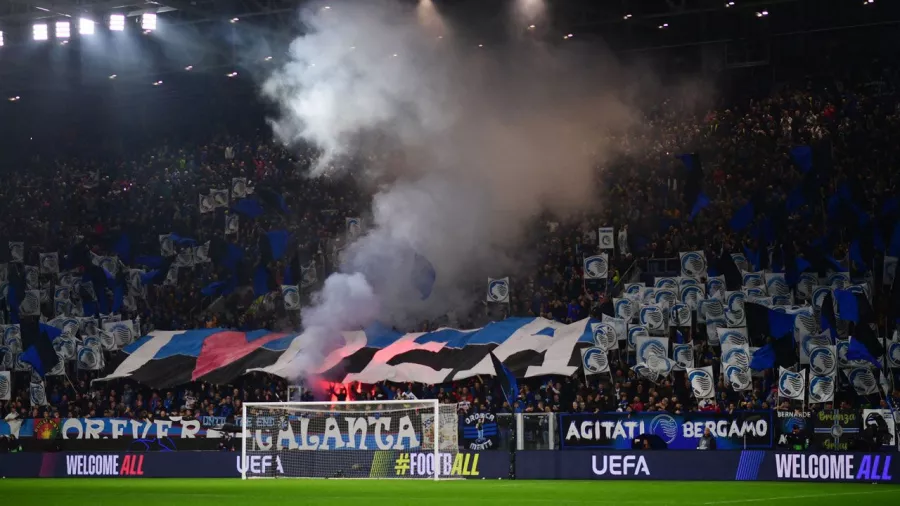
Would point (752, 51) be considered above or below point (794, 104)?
above

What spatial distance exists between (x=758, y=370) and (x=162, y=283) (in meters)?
22.1

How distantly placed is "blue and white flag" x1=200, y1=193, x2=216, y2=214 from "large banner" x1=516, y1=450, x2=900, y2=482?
63.2 feet

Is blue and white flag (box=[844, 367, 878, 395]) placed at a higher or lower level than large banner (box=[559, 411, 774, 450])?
higher

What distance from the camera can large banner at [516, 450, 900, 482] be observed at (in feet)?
81.3

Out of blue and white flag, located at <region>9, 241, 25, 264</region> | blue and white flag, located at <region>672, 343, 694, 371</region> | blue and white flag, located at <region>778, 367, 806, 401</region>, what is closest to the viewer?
blue and white flag, located at <region>778, 367, 806, 401</region>

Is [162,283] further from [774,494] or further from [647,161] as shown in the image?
[774,494]

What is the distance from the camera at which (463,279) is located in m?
39.0

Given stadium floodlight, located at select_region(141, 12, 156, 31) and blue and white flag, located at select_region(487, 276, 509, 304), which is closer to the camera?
stadium floodlight, located at select_region(141, 12, 156, 31)

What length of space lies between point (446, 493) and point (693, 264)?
531 inches

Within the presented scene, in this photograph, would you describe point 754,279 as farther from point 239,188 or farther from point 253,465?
point 239,188

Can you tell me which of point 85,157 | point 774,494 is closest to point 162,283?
point 85,157

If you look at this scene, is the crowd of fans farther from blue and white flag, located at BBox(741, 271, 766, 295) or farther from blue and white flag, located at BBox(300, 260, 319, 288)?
blue and white flag, located at BBox(741, 271, 766, 295)

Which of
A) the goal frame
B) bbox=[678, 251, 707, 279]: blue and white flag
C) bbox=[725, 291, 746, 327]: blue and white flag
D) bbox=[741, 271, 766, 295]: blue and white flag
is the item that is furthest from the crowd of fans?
the goal frame

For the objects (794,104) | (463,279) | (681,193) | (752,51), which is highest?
(752,51)
